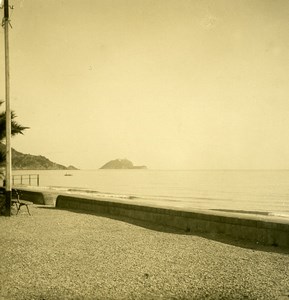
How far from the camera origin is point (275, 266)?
5062 mm

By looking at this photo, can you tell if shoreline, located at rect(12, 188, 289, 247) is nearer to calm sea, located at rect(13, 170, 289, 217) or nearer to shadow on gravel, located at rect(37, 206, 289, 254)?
shadow on gravel, located at rect(37, 206, 289, 254)

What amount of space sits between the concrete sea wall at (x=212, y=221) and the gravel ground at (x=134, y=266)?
336 mm

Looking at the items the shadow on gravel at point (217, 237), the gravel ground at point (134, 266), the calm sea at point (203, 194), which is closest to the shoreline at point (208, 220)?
the shadow on gravel at point (217, 237)

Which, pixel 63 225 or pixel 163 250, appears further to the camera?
pixel 63 225

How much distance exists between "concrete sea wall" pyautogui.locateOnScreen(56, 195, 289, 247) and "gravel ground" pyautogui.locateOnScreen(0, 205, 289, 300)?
34 centimetres

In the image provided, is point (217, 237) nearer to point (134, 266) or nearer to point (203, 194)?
point (134, 266)

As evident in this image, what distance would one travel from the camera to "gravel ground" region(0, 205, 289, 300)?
13.2 ft

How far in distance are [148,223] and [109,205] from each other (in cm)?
206

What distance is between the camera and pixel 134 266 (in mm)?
5000

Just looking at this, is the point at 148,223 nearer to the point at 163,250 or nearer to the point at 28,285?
the point at 163,250

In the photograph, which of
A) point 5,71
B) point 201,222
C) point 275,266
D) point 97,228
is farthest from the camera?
point 5,71

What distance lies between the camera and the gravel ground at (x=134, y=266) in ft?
13.2

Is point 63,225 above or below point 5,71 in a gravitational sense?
below

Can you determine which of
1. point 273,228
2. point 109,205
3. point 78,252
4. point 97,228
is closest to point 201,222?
point 273,228
